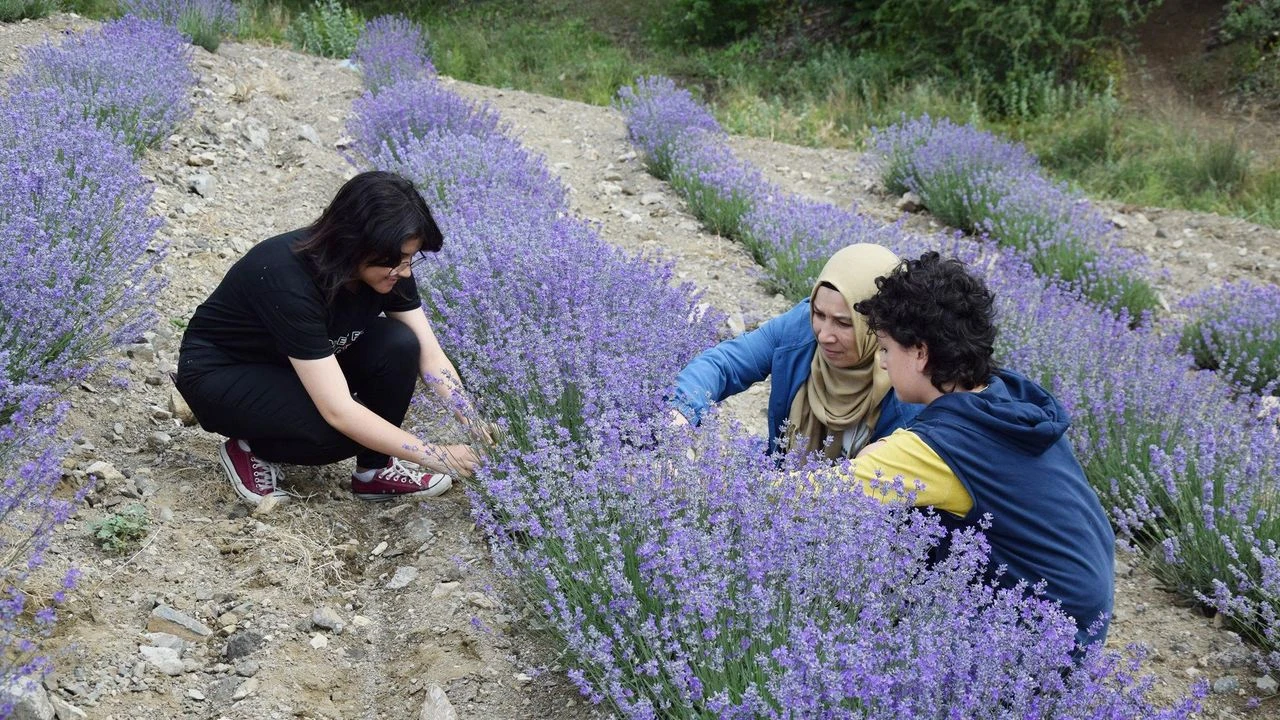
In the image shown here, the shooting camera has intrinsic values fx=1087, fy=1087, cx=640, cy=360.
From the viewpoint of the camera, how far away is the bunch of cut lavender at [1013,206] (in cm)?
537

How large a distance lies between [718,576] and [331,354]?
1307mm

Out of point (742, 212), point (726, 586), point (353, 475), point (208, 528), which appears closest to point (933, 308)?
point (726, 586)

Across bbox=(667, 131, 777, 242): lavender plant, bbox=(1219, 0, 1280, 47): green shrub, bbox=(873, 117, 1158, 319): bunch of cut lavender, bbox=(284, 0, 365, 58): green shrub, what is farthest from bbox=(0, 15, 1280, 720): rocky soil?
bbox=(1219, 0, 1280, 47): green shrub

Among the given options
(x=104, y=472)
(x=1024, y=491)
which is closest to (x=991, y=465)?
(x=1024, y=491)

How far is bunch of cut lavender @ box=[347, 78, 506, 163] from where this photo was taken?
5883 millimetres

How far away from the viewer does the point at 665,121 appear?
682 centimetres

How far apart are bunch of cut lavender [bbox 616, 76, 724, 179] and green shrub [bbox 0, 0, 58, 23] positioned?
4.02m

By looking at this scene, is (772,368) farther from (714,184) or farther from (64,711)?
(714,184)

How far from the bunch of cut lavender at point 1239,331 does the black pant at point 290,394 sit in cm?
338

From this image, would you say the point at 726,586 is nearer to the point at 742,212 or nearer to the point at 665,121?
the point at 742,212

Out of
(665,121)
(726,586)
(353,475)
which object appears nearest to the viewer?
(726,586)

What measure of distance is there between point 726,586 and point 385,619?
1.11 meters

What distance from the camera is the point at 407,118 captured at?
5.95m

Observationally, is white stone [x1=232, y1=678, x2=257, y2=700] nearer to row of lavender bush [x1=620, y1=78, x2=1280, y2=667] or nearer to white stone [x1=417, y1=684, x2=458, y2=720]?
white stone [x1=417, y1=684, x2=458, y2=720]
